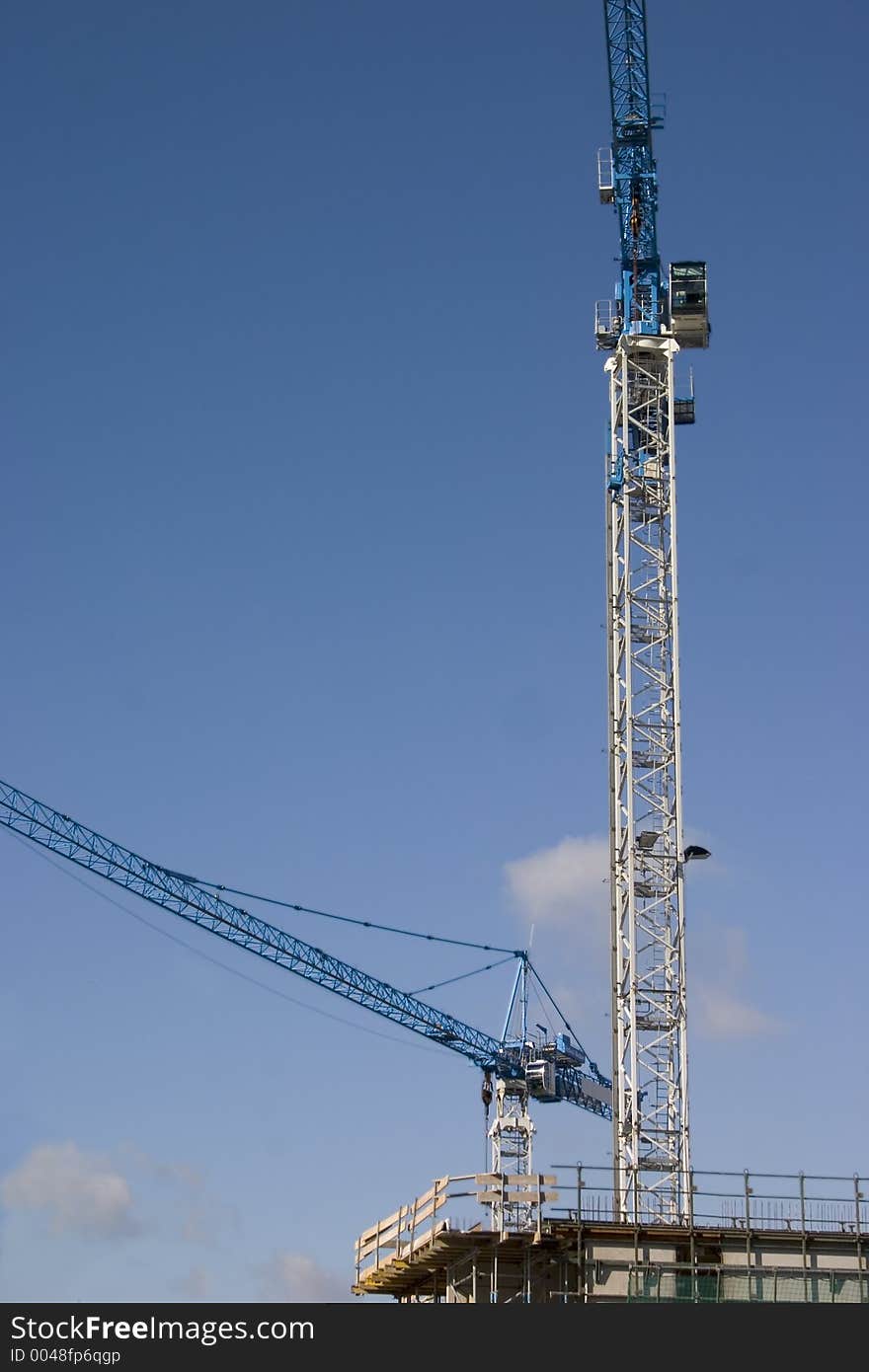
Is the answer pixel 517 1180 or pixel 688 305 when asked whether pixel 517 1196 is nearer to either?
pixel 517 1180

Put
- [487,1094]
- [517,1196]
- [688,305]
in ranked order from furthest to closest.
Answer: [487,1094]
[688,305]
[517,1196]

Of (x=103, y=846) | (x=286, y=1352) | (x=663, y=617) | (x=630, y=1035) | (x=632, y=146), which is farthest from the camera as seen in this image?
(x=103, y=846)

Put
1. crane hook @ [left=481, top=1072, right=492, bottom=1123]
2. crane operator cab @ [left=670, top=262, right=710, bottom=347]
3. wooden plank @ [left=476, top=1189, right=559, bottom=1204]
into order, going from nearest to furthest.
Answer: wooden plank @ [left=476, top=1189, right=559, bottom=1204] < crane operator cab @ [left=670, top=262, right=710, bottom=347] < crane hook @ [left=481, top=1072, right=492, bottom=1123]

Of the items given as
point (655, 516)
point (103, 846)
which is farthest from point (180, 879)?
point (655, 516)

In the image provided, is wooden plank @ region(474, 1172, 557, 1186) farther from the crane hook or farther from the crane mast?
the crane hook

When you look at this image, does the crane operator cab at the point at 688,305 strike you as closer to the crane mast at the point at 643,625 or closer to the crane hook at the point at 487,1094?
the crane mast at the point at 643,625

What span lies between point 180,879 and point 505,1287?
91856 millimetres

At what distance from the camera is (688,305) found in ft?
310

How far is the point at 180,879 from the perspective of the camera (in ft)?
483

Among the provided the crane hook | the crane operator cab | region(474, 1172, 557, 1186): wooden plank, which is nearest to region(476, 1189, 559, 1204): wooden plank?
region(474, 1172, 557, 1186): wooden plank

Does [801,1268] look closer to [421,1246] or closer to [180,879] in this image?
[421,1246]

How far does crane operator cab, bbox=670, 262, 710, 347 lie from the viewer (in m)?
94.4

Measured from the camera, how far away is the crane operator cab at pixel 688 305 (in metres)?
94.4

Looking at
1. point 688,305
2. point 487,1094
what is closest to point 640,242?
point 688,305
